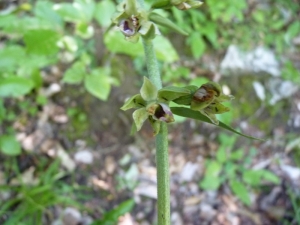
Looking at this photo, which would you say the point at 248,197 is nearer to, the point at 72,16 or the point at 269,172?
the point at 269,172

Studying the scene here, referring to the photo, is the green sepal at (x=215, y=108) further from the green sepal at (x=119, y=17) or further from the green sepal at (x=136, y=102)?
the green sepal at (x=119, y=17)

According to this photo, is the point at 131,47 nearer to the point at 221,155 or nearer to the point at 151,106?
the point at 151,106

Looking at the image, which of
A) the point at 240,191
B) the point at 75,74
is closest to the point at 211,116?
the point at 75,74

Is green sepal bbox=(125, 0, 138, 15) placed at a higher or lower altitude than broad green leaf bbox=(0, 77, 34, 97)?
higher

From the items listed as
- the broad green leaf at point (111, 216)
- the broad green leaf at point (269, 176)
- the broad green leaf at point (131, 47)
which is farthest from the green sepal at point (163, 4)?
the broad green leaf at point (269, 176)

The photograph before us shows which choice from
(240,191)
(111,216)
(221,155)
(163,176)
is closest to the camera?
(163,176)

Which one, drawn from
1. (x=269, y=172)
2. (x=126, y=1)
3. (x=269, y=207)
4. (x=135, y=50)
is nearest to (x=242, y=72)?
(x=269, y=172)

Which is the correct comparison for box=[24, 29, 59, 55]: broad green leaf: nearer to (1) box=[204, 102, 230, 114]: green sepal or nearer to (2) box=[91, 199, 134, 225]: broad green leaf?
(2) box=[91, 199, 134, 225]: broad green leaf

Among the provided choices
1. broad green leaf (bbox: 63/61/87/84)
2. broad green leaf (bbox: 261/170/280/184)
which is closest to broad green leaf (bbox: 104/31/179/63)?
broad green leaf (bbox: 63/61/87/84)

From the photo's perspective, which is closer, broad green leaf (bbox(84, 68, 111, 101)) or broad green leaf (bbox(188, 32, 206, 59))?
broad green leaf (bbox(84, 68, 111, 101))
